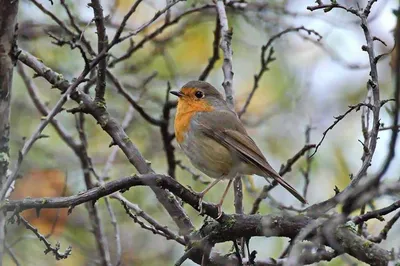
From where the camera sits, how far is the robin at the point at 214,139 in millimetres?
4355

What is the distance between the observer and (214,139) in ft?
15.1

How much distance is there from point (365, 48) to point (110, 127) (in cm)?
130

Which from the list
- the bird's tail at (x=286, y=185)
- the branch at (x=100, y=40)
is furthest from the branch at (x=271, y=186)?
the branch at (x=100, y=40)

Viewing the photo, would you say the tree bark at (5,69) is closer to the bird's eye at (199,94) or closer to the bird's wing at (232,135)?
the bird's wing at (232,135)

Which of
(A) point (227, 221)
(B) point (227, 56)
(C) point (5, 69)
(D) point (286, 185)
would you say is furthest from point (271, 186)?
(C) point (5, 69)

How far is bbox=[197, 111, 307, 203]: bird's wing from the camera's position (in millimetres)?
4360

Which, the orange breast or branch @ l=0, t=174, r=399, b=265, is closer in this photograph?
branch @ l=0, t=174, r=399, b=265

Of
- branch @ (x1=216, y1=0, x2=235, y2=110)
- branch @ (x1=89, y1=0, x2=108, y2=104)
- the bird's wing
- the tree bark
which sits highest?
branch @ (x1=216, y1=0, x2=235, y2=110)

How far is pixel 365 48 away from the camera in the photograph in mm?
2947

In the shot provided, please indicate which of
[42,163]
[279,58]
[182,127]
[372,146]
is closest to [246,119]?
[279,58]

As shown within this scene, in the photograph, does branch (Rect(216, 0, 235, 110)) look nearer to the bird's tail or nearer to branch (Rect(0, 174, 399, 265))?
the bird's tail

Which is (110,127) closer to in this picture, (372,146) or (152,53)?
(372,146)

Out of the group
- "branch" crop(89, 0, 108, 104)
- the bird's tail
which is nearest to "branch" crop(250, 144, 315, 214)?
the bird's tail

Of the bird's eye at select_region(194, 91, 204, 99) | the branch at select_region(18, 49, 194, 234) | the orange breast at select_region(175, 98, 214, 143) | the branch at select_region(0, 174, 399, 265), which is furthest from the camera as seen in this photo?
the bird's eye at select_region(194, 91, 204, 99)
